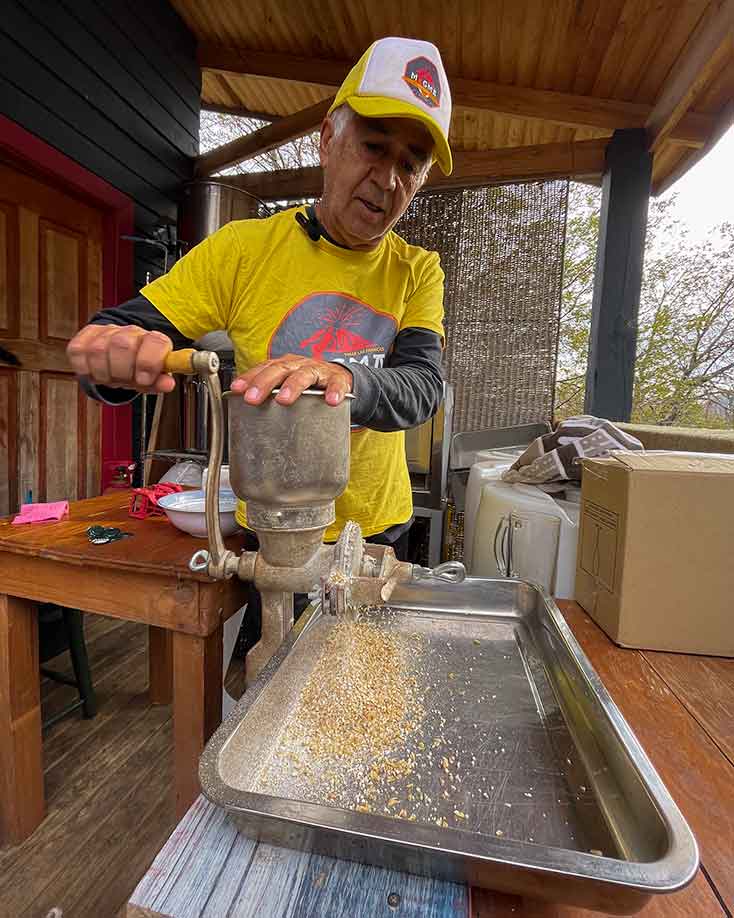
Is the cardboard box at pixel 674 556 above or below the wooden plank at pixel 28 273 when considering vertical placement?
below

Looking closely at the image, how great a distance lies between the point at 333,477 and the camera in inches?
24.8

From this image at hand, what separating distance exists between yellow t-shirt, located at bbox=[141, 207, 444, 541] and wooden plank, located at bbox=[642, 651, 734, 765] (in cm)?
74

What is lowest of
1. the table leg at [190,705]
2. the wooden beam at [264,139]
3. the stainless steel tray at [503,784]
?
the table leg at [190,705]

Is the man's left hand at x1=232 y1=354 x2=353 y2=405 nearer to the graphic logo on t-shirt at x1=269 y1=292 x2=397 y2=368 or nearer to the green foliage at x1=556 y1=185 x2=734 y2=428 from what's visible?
the graphic logo on t-shirt at x1=269 y1=292 x2=397 y2=368

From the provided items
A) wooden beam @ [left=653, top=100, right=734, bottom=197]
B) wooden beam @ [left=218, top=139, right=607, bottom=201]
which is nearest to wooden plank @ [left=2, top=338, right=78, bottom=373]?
wooden beam @ [left=218, top=139, right=607, bottom=201]

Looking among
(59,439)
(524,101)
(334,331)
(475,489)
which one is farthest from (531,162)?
(59,439)

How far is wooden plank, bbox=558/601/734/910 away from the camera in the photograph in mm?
511

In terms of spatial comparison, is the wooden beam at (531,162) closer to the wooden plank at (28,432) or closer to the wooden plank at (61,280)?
the wooden plank at (61,280)

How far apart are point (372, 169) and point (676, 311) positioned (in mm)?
5233

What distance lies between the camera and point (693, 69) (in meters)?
2.49

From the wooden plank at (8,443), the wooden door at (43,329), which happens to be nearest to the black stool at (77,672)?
the wooden plank at (8,443)

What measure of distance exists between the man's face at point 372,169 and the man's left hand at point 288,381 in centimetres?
59

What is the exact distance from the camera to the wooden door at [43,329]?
8.16 ft

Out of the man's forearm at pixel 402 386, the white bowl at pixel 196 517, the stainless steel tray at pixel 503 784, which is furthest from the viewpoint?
the white bowl at pixel 196 517
